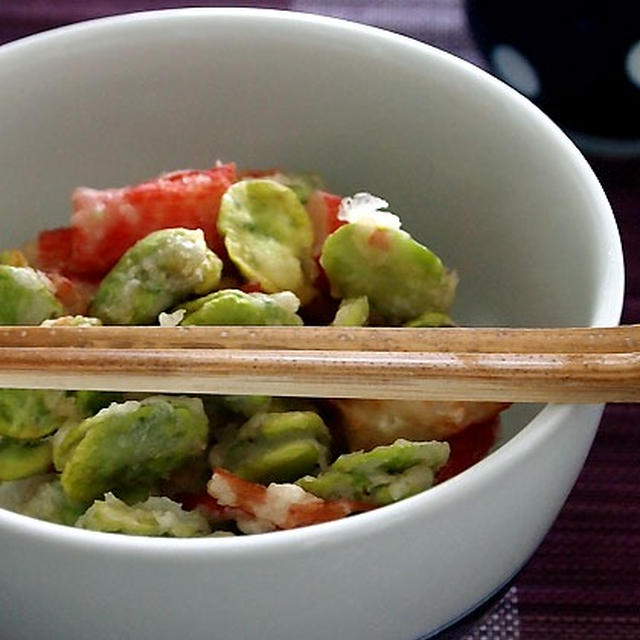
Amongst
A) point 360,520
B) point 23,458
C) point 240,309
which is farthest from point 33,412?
point 360,520

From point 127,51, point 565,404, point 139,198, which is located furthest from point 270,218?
point 565,404

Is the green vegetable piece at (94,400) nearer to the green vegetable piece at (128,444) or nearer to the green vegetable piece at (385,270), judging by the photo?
the green vegetable piece at (128,444)

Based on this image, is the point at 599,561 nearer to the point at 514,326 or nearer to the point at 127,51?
the point at 514,326

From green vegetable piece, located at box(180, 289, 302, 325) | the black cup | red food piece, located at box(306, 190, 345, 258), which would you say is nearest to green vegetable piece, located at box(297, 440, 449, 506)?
green vegetable piece, located at box(180, 289, 302, 325)

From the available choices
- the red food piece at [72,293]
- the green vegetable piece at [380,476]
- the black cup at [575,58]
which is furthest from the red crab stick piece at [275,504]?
the black cup at [575,58]

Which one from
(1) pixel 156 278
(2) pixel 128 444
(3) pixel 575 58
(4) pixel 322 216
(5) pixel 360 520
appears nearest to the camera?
(5) pixel 360 520

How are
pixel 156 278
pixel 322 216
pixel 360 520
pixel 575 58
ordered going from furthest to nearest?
pixel 575 58
pixel 322 216
pixel 156 278
pixel 360 520

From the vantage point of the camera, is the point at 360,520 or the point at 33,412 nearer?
the point at 360,520

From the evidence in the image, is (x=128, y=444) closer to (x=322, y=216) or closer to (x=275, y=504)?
(x=275, y=504)
